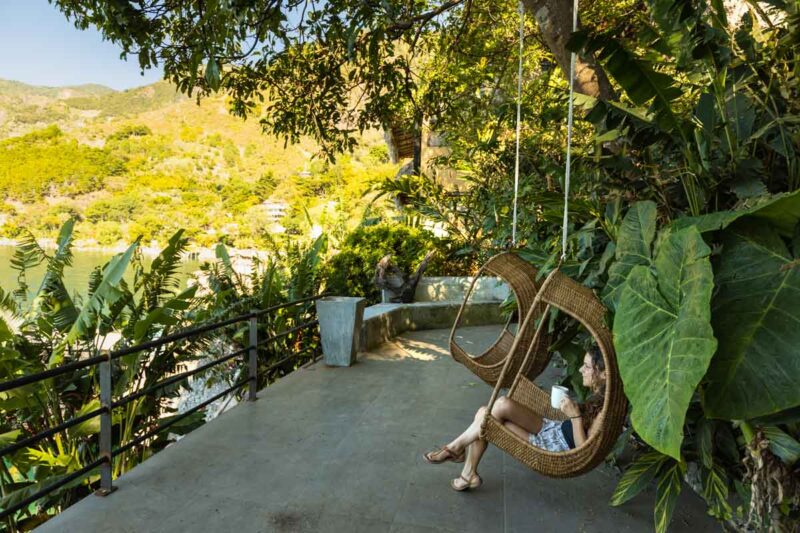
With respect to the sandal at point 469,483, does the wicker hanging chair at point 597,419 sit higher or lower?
higher

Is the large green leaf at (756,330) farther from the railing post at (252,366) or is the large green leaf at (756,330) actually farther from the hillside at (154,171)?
the hillside at (154,171)

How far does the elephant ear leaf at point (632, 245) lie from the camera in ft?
5.33

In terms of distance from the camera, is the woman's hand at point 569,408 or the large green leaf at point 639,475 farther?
the woman's hand at point 569,408

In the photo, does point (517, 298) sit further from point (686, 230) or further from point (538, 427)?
point (686, 230)

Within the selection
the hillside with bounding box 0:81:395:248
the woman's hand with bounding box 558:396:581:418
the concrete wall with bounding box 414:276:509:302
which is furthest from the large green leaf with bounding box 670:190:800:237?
the hillside with bounding box 0:81:395:248

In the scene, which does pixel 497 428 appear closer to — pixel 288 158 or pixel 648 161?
pixel 648 161

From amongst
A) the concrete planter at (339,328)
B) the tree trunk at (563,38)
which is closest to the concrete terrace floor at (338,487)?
the concrete planter at (339,328)

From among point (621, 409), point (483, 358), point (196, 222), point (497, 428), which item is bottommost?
point (196, 222)

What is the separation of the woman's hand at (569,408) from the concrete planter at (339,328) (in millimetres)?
2531

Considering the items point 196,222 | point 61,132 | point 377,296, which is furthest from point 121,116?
point 377,296

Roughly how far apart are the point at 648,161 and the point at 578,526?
1598 millimetres

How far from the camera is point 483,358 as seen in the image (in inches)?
128

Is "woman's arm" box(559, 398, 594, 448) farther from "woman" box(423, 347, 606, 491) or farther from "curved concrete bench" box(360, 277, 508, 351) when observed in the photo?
"curved concrete bench" box(360, 277, 508, 351)

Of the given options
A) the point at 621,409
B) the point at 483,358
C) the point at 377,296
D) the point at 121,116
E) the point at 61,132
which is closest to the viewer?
the point at 621,409
